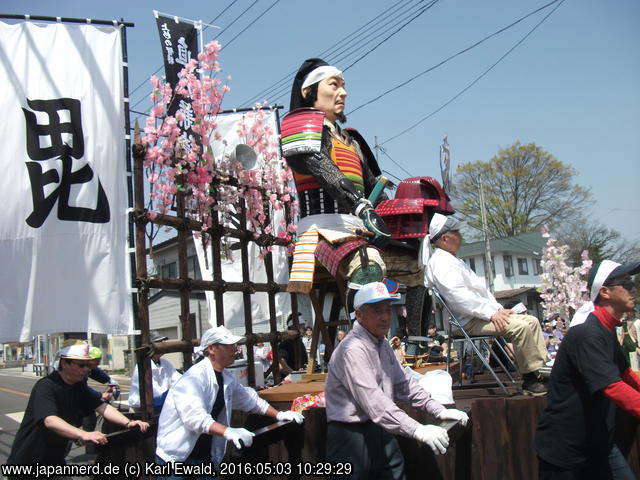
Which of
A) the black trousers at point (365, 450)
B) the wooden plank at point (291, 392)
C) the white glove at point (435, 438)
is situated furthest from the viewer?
the wooden plank at point (291, 392)

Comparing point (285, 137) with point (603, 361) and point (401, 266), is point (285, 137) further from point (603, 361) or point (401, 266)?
point (603, 361)

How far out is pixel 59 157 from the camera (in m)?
5.06

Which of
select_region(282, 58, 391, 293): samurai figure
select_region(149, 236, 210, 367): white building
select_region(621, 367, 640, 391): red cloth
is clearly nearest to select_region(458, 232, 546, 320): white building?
select_region(149, 236, 210, 367): white building

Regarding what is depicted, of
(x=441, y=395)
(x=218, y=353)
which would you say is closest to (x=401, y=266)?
(x=441, y=395)

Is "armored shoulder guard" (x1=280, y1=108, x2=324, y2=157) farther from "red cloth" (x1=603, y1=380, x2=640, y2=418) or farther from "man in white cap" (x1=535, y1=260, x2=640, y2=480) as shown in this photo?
"red cloth" (x1=603, y1=380, x2=640, y2=418)

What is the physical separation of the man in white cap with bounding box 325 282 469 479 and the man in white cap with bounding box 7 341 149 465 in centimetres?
171

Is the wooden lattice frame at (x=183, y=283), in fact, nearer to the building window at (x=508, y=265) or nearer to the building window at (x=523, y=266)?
the building window at (x=508, y=265)

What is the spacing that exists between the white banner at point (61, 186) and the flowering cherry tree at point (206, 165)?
0.37 metres

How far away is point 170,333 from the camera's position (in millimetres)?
25922

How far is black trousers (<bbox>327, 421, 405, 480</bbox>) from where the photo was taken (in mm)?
3238

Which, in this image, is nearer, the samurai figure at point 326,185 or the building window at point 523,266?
the samurai figure at point 326,185

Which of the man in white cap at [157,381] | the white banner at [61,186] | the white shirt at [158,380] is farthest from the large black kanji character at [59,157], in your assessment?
the white shirt at [158,380]

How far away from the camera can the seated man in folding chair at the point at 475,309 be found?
4215 millimetres

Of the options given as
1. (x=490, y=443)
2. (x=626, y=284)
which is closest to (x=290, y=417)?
(x=490, y=443)
